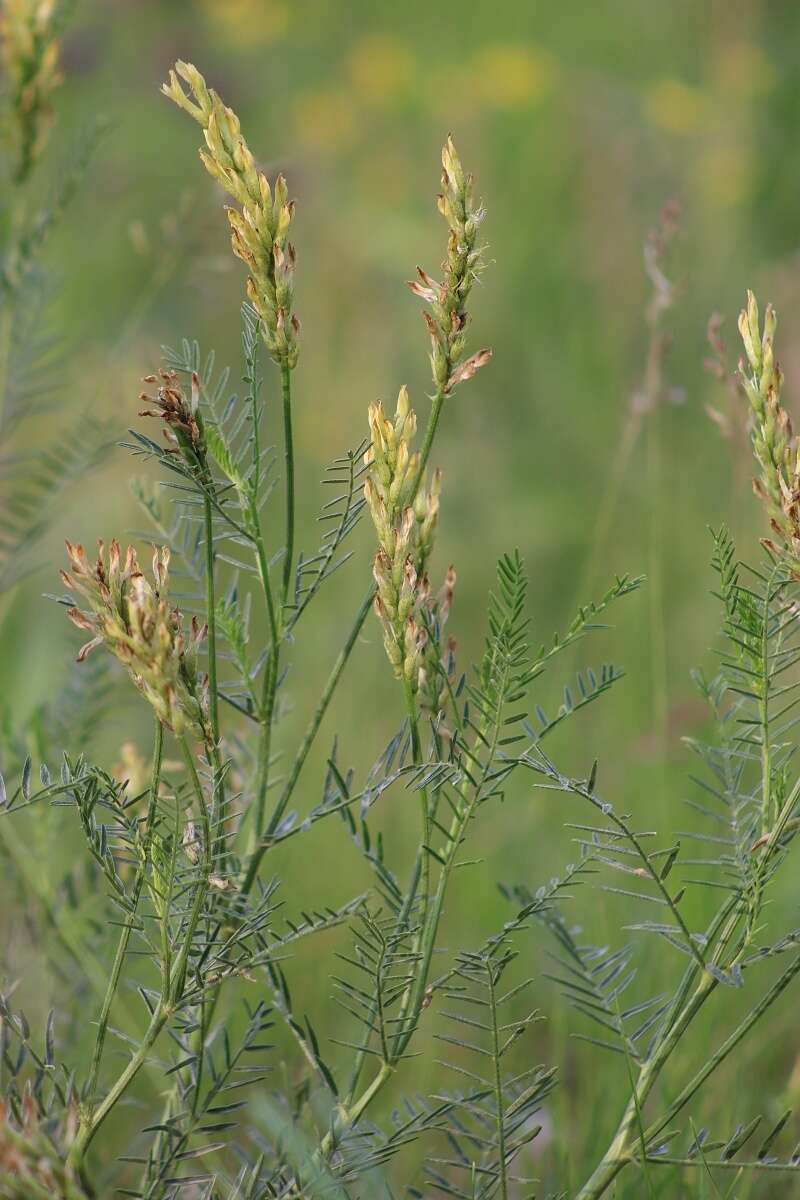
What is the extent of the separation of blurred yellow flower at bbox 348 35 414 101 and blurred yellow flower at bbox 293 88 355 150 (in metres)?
0.09

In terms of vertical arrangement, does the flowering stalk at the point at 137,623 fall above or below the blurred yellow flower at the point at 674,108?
below

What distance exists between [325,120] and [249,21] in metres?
0.86

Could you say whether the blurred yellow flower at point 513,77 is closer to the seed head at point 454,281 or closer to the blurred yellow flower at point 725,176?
the blurred yellow flower at point 725,176

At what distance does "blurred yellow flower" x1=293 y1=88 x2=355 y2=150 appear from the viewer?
4180mm

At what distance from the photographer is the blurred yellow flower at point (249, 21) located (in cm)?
475

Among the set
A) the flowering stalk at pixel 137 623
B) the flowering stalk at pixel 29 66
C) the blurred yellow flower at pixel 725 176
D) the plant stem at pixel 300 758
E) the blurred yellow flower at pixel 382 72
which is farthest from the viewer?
the blurred yellow flower at pixel 382 72

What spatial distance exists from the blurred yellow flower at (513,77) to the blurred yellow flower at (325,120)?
1.48 ft

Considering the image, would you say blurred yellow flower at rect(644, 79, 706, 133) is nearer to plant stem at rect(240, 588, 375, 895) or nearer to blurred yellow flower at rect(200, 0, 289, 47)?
blurred yellow flower at rect(200, 0, 289, 47)

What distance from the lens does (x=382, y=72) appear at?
4.35 m

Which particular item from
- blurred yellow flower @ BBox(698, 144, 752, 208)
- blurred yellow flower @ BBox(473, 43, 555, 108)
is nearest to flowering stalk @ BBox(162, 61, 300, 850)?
blurred yellow flower @ BBox(698, 144, 752, 208)

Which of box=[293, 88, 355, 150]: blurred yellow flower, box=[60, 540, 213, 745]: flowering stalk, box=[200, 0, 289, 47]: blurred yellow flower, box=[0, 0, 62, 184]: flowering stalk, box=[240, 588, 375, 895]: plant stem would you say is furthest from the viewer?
box=[200, 0, 289, 47]: blurred yellow flower

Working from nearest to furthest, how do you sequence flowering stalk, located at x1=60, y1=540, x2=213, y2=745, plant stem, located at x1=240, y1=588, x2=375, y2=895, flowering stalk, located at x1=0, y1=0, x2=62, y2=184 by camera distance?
flowering stalk, located at x1=60, y1=540, x2=213, y2=745
plant stem, located at x1=240, y1=588, x2=375, y2=895
flowering stalk, located at x1=0, y1=0, x2=62, y2=184

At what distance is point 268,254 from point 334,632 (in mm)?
1645

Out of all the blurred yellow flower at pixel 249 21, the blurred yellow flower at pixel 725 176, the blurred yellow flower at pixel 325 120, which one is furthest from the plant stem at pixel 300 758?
the blurred yellow flower at pixel 249 21
